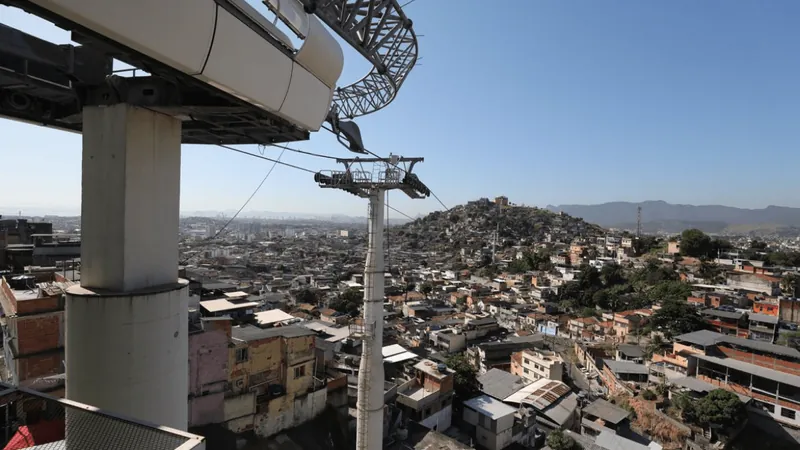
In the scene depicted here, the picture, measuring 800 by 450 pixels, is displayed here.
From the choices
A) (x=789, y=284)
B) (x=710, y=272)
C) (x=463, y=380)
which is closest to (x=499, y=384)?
(x=463, y=380)

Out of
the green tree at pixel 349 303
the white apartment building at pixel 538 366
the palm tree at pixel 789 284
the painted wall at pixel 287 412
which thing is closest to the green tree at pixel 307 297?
the green tree at pixel 349 303

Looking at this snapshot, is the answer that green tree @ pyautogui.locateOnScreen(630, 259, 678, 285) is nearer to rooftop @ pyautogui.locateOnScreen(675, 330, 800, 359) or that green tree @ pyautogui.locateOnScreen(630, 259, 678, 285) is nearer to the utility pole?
rooftop @ pyautogui.locateOnScreen(675, 330, 800, 359)

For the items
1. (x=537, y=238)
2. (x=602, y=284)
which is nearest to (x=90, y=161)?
(x=602, y=284)

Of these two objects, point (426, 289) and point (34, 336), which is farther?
point (426, 289)

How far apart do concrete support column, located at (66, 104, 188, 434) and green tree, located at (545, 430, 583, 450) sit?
13.2 meters

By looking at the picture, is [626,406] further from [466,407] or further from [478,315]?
[478,315]

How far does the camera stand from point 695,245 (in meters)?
36.3

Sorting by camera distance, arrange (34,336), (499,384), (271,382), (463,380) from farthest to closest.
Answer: (499,384), (463,380), (271,382), (34,336)

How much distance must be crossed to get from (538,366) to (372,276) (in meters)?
14.0

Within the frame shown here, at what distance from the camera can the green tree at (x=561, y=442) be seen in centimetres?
1240

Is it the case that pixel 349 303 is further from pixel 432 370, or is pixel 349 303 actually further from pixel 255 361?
pixel 255 361

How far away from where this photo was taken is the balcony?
4.75 ft

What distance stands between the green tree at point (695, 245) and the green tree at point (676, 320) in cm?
1722

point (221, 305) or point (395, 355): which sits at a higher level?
point (221, 305)
